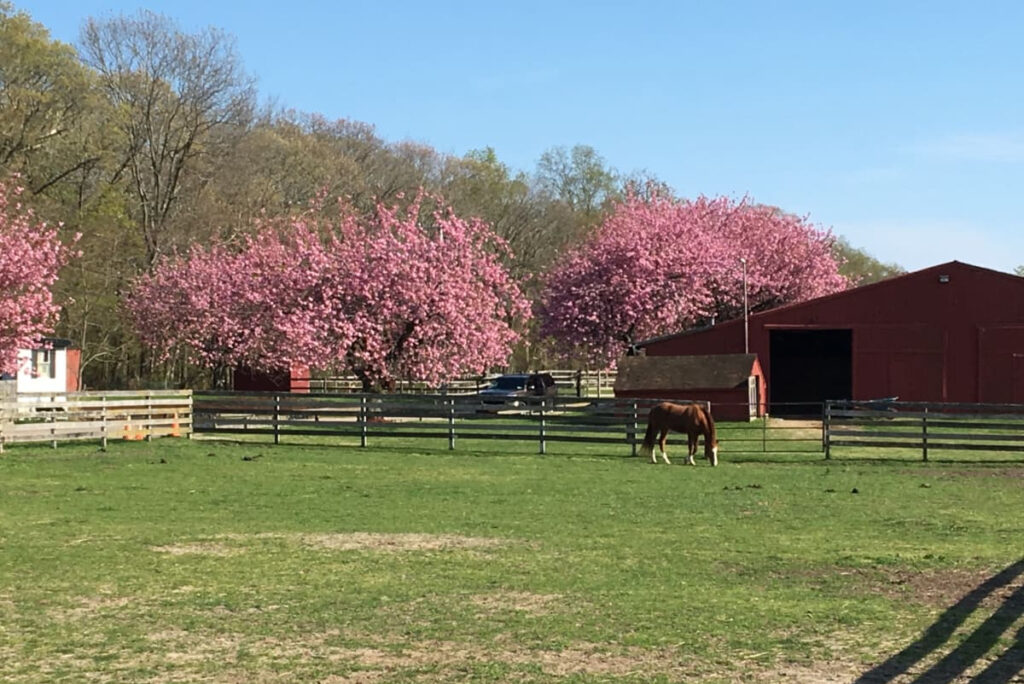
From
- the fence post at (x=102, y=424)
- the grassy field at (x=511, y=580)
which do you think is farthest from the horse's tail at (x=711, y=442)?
the fence post at (x=102, y=424)

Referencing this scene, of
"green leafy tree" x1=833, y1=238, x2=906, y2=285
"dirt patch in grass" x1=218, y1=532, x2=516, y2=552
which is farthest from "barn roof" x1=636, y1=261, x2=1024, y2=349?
"green leafy tree" x1=833, y1=238, x2=906, y2=285

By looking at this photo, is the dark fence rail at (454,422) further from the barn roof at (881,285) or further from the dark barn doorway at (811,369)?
the dark barn doorway at (811,369)

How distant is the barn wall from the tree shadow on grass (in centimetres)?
3046

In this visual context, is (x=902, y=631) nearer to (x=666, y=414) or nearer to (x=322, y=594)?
(x=322, y=594)

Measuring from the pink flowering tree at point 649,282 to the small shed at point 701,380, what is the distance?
8286mm

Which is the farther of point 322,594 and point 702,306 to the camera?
point 702,306

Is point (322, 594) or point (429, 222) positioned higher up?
point (429, 222)

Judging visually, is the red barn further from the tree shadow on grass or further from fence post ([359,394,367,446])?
the tree shadow on grass

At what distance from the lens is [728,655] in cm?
672

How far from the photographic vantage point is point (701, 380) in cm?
3444

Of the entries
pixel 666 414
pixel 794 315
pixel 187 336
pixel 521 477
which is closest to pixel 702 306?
pixel 794 315

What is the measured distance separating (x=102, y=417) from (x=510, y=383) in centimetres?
2165

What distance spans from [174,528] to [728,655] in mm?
7739

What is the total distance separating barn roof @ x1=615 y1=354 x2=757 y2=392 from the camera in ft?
112
